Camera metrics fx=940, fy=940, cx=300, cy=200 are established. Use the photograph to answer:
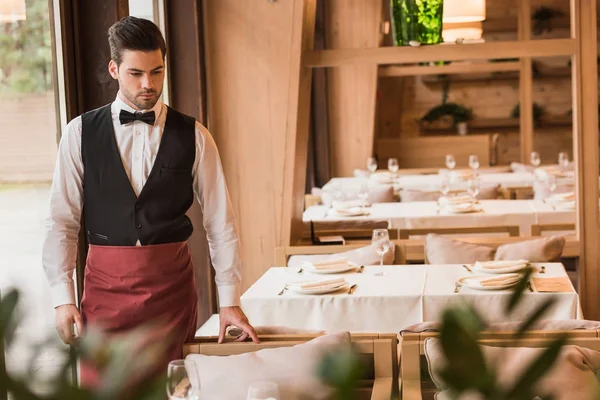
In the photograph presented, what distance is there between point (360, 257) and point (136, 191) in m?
2.40

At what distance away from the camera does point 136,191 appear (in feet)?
9.70

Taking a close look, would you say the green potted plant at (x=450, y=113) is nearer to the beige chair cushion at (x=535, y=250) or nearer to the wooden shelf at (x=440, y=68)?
the wooden shelf at (x=440, y=68)

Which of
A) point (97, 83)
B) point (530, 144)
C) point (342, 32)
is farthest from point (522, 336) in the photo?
point (530, 144)

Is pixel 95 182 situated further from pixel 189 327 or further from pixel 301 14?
pixel 301 14

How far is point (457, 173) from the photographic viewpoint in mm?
9344

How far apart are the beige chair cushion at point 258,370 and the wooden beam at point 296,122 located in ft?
11.6

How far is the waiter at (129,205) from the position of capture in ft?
9.45

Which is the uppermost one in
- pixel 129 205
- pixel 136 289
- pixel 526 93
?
pixel 526 93

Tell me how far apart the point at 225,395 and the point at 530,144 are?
32.1ft

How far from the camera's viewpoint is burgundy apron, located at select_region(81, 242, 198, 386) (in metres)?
2.92

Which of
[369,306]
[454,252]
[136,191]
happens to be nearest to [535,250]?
[454,252]

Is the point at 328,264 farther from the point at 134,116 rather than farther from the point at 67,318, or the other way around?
the point at 67,318

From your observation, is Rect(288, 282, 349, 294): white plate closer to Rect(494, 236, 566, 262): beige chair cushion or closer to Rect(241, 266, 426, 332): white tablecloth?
Rect(241, 266, 426, 332): white tablecloth

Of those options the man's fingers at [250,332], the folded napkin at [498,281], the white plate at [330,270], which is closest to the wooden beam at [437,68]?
the white plate at [330,270]
